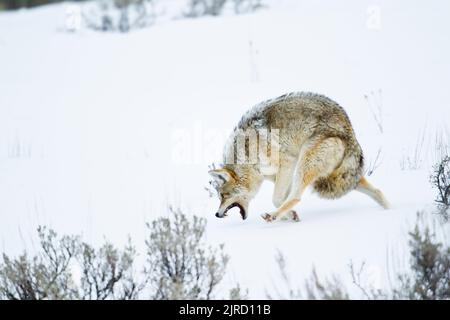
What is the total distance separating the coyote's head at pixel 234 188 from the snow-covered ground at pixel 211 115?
19 cm

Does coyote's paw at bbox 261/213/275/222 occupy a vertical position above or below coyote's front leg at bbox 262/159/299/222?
below

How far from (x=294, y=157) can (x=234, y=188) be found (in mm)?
730

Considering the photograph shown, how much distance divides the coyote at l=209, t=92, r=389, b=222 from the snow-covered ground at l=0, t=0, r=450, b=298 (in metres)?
0.25

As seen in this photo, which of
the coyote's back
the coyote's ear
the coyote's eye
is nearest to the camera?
the coyote's back

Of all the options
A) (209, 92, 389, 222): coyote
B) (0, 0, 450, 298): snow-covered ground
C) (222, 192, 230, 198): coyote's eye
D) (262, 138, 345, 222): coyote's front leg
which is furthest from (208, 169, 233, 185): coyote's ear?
(262, 138, 345, 222): coyote's front leg

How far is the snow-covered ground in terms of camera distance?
6141mm

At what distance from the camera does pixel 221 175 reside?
22.7 ft

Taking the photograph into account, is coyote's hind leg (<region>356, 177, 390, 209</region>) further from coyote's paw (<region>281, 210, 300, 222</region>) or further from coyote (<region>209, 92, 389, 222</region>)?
coyote's paw (<region>281, 210, 300, 222</region>)

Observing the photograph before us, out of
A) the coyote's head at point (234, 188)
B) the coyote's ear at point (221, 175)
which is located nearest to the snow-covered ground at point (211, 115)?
the coyote's head at point (234, 188)

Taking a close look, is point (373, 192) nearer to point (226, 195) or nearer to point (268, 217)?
point (268, 217)

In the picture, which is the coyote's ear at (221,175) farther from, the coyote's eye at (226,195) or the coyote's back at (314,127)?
the coyote's back at (314,127)

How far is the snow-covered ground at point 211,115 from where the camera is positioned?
20.1 ft

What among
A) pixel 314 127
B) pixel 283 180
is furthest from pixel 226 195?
pixel 314 127
